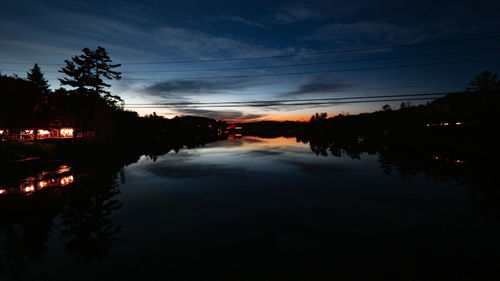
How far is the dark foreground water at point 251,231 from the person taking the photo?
227 inches

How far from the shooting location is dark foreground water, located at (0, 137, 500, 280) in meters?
5.78

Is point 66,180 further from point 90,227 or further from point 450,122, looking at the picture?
point 450,122

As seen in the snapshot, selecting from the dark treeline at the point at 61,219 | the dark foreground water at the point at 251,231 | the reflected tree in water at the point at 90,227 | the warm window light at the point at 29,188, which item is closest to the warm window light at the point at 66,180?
the dark treeline at the point at 61,219

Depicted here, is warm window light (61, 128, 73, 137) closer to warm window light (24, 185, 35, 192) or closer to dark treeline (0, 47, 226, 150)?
dark treeline (0, 47, 226, 150)

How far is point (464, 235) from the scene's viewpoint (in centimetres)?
738

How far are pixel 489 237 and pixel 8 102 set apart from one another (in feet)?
133

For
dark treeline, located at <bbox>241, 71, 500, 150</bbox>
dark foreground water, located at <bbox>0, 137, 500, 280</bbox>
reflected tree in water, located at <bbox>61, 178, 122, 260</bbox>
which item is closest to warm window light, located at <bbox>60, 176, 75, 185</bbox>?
dark foreground water, located at <bbox>0, 137, 500, 280</bbox>

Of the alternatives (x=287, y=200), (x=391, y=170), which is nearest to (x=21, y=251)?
(x=287, y=200)

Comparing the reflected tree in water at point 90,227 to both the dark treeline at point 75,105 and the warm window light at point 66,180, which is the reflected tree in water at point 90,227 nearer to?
the warm window light at point 66,180

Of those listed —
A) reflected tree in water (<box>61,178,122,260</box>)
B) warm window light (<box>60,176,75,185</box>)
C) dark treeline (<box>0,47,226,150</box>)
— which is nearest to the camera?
reflected tree in water (<box>61,178,122,260</box>)

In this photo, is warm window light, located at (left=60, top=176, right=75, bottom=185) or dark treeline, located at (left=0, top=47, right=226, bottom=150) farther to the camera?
dark treeline, located at (left=0, top=47, right=226, bottom=150)

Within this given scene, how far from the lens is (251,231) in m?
7.90

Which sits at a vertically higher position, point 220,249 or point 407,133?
point 407,133

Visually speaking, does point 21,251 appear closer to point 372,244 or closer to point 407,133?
point 372,244
